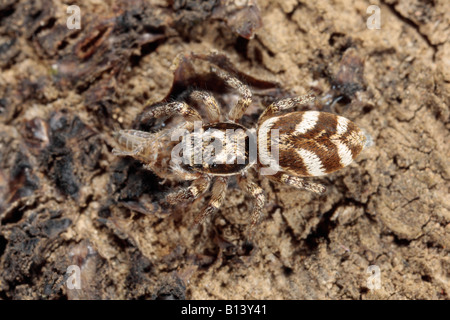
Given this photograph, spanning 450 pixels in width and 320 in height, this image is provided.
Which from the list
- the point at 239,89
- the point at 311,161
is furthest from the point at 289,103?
the point at 311,161

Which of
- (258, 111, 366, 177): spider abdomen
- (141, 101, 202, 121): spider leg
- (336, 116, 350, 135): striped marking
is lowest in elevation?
(141, 101, 202, 121): spider leg

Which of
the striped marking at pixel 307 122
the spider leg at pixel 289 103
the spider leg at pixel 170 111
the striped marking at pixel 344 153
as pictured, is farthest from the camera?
the spider leg at pixel 289 103

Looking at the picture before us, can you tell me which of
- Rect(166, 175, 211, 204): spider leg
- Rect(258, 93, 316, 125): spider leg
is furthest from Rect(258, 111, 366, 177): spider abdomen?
Rect(166, 175, 211, 204): spider leg

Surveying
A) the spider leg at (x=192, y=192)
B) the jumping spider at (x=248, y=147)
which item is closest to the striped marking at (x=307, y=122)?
the jumping spider at (x=248, y=147)

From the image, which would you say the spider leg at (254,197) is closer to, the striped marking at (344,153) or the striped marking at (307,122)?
the striped marking at (307,122)

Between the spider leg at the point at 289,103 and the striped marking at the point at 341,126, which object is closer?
the striped marking at the point at 341,126

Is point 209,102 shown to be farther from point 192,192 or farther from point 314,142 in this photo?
point 314,142

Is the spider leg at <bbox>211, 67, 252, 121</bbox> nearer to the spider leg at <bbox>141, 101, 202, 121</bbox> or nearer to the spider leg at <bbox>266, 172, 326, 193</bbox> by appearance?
the spider leg at <bbox>141, 101, 202, 121</bbox>
